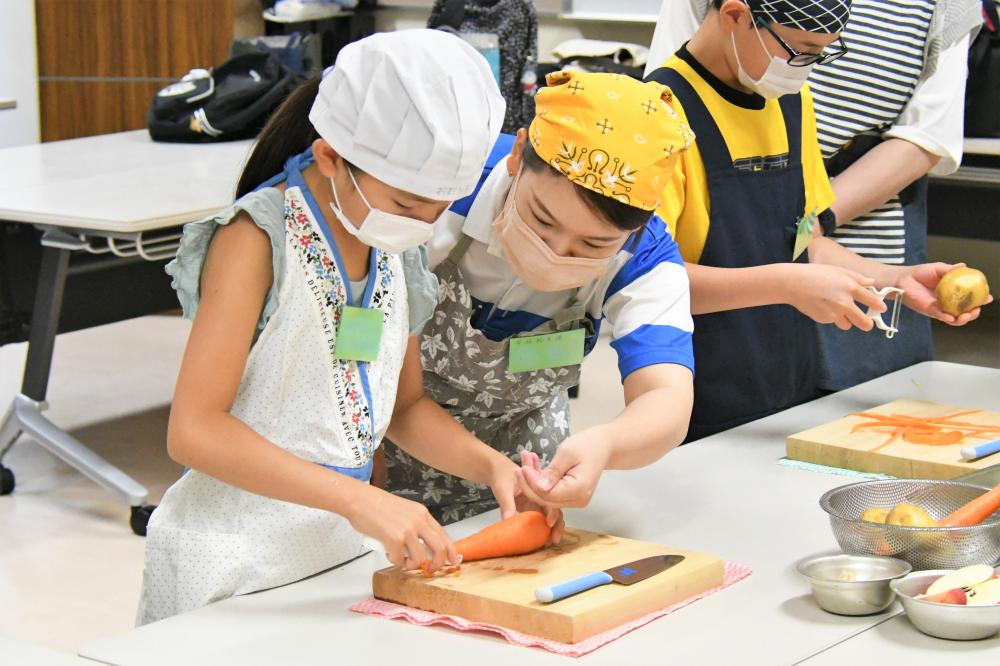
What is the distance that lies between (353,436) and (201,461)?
19 cm

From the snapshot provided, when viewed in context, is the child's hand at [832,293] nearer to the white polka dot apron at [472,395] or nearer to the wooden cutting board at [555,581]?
the white polka dot apron at [472,395]

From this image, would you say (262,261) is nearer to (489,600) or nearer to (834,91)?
(489,600)

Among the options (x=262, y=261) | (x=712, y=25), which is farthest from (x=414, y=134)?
(x=712, y=25)

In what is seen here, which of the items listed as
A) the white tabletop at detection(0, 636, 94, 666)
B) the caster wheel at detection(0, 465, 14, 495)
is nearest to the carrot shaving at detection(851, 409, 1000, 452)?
the white tabletop at detection(0, 636, 94, 666)

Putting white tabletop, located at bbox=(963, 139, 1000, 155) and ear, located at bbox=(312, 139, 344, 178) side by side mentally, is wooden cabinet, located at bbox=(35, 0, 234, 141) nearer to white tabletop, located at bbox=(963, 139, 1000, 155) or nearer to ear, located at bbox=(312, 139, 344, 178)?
white tabletop, located at bbox=(963, 139, 1000, 155)

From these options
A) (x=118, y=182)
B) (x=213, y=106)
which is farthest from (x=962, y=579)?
(x=213, y=106)

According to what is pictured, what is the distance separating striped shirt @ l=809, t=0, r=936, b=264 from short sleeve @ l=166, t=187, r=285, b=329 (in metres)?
1.24

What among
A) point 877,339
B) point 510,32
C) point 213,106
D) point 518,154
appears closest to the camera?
point 518,154

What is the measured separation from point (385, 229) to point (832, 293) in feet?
2.08

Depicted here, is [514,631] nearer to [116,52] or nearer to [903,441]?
[903,441]

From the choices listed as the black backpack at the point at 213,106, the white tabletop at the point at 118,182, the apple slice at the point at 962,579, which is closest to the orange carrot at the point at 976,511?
the apple slice at the point at 962,579

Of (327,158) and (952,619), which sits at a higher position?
(327,158)

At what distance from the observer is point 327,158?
139 cm

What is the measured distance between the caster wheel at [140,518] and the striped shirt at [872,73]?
6.06ft
